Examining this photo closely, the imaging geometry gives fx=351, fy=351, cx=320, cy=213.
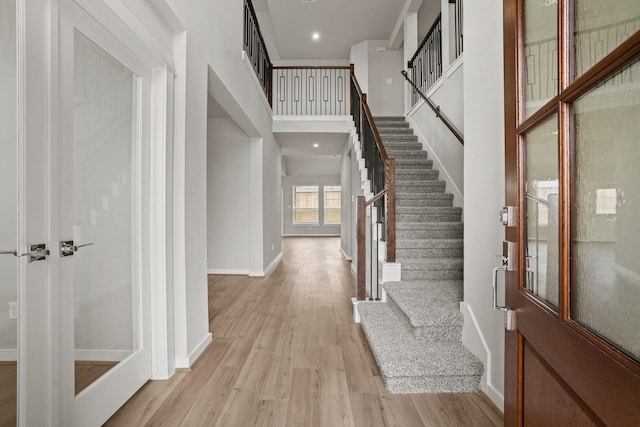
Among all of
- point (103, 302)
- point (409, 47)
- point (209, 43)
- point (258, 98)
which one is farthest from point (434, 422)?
point (409, 47)

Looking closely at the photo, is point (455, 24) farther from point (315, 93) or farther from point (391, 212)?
point (315, 93)

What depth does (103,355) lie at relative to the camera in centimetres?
180

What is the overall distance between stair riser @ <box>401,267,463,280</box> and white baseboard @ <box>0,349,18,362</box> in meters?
2.91

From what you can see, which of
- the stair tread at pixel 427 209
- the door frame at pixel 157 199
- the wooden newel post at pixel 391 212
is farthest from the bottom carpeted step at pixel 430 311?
the door frame at pixel 157 199

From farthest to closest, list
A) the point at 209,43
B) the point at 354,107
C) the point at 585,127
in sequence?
the point at 354,107
the point at 209,43
the point at 585,127

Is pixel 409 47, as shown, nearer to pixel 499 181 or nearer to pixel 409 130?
pixel 409 130

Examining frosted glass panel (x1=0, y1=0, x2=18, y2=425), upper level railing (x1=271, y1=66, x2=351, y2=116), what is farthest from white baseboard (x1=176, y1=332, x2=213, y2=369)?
upper level railing (x1=271, y1=66, x2=351, y2=116)

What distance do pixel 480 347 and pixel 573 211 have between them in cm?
165

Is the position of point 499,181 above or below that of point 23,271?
above

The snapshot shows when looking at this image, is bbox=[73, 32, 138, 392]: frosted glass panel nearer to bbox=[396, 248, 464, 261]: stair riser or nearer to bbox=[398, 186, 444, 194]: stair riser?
bbox=[396, 248, 464, 261]: stair riser

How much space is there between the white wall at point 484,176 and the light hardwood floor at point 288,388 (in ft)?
1.16

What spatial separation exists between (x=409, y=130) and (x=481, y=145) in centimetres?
449

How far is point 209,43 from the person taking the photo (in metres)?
2.90

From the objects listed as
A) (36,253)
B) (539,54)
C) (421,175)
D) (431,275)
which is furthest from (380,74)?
(36,253)
